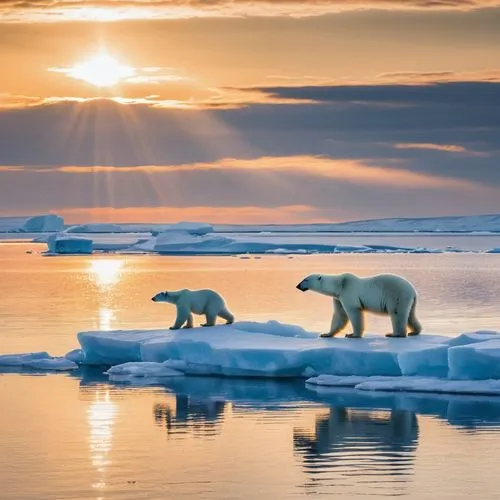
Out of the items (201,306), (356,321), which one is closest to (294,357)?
(356,321)

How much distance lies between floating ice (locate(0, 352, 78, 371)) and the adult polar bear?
4.21m

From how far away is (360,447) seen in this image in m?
13.4

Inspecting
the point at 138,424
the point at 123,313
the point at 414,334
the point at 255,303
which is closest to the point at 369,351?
the point at 414,334

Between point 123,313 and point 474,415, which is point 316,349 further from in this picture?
point 123,313

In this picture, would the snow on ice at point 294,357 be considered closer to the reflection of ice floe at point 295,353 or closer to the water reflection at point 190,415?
the reflection of ice floe at point 295,353

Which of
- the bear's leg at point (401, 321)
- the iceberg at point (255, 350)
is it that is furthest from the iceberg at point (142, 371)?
the bear's leg at point (401, 321)

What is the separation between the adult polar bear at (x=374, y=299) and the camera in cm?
1942

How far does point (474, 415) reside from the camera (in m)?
15.3

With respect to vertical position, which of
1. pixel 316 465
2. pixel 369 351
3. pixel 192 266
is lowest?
pixel 316 465

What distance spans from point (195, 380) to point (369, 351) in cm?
275

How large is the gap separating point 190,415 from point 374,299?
4741 millimetres

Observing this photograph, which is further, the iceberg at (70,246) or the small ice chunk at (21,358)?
the iceberg at (70,246)

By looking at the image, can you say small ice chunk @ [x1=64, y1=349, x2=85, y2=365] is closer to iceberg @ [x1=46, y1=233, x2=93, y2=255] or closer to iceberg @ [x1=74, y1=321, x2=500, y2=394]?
iceberg @ [x1=74, y1=321, x2=500, y2=394]

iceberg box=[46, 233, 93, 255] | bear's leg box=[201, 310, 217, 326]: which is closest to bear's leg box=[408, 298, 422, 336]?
bear's leg box=[201, 310, 217, 326]
